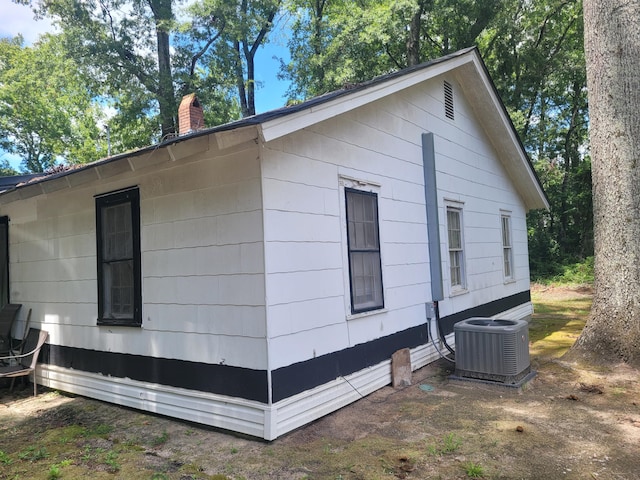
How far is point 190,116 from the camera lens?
6.23 meters

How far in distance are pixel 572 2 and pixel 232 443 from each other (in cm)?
2395

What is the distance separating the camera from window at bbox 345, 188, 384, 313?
17.0 ft

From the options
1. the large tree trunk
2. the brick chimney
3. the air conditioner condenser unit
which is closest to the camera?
the air conditioner condenser unit

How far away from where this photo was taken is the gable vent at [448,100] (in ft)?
25.6

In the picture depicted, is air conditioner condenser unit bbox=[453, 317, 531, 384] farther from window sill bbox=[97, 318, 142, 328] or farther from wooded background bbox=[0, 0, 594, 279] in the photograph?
wooded background bbox=[0, 0, 594, 279]

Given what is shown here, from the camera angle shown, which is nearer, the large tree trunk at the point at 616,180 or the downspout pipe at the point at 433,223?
the large tree trunk at the point at 616,180

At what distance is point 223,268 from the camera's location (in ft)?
14.0

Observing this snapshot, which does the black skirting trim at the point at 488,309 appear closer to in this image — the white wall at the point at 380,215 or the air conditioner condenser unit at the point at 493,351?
the white wall at the point at 380,215

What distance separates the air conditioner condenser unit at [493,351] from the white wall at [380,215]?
814mm

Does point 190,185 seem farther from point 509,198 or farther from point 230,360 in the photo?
point 509,198

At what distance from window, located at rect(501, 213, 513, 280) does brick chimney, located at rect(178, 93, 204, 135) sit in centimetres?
697

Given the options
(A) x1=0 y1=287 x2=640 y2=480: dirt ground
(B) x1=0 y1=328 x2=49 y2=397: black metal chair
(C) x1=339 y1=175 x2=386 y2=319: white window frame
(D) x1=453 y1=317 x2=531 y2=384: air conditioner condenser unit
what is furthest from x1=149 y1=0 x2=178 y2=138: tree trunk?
(D) x1=453 y1=317 x2=531 y2=384: air conditioner condenser unit

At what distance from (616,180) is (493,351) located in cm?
304

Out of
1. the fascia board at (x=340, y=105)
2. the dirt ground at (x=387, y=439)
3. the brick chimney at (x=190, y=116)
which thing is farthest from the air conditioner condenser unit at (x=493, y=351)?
the brick chimney at (x=190, y=116)
